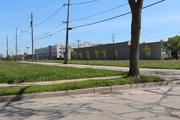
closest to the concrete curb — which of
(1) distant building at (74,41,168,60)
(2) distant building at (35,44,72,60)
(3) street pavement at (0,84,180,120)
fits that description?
(3) street pavement at (0,84,180,120)

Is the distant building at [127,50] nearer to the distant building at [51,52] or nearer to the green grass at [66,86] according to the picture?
the green grass at [66,86]

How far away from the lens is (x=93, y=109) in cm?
579

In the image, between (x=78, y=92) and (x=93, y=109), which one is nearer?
(x=93, y=109)

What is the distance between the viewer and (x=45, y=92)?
25.7ft

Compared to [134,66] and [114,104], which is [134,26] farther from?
[114,104]

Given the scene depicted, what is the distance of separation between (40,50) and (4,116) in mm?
181693

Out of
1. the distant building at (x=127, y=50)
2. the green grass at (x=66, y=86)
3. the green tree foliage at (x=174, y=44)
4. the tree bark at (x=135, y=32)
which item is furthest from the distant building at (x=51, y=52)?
the green grass at (x=66, y=86)

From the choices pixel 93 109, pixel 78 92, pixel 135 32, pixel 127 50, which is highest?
pixel 127 50

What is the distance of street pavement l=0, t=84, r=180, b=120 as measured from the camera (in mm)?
5052

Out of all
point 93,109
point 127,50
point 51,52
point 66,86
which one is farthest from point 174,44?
point 51,52

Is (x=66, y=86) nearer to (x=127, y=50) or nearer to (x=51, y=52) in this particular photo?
(x=127, y=50)

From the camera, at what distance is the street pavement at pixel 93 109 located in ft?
16.6

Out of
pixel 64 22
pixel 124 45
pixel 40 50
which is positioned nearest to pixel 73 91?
pixel 64 22

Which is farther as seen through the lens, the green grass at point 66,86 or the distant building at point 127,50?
the distant building at point 127,50
